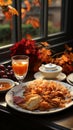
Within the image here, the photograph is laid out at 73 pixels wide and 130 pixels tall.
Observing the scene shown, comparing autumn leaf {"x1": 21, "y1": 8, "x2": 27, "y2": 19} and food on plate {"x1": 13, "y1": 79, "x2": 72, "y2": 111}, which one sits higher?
autumn leaf {"x1": 21, "y1": 8, "x2": 27, "y2": 19}

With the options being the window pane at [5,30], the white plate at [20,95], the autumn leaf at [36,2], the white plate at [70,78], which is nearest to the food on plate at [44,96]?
the white plate at [20,95]

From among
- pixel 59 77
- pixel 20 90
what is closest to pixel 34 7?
pixel 59 77

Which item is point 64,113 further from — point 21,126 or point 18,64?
point 18,64

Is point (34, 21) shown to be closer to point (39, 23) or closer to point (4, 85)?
point (39, 23)

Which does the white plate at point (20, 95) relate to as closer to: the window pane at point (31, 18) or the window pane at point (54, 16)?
the window pane at point (31, 18)

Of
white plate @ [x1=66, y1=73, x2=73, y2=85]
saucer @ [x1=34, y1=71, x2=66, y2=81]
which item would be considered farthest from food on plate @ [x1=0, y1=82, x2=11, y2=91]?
white plate @ [x1=66, y1=73, x2=73, y2=85]

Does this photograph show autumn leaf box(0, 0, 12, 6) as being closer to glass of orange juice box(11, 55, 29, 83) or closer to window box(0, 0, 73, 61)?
window box(0, 0, 73, 61)

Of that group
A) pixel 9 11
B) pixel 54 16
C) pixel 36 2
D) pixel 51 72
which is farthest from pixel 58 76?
pixel 54 16
